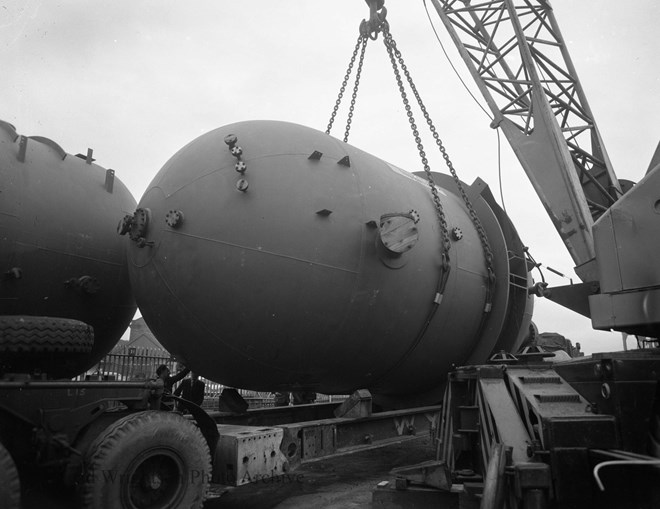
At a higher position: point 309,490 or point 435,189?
point 435,189

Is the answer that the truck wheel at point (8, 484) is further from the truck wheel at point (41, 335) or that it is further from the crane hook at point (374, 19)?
the crane hook at point (374, 19)

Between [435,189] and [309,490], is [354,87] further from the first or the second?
[309,490]

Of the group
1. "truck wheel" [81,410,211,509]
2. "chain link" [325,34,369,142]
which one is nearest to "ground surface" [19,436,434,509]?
"truck wheel" [81,410,211,509]

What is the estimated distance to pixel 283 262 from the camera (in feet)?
15.7

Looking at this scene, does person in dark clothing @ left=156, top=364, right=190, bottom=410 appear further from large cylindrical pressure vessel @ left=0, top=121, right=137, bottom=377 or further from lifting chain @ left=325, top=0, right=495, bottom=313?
Answer: lifting chain @ left=325, top=0, right=495, bottom=313

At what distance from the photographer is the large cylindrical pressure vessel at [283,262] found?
188 inches

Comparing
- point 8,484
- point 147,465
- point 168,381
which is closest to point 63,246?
point 168,381

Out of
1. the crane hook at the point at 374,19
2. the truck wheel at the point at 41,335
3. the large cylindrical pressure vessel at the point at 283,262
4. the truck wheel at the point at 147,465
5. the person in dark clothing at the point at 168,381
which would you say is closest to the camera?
the truck wheel at the point at 147,465

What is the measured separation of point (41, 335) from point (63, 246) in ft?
6.11

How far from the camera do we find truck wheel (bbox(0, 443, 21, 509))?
313 centimetres

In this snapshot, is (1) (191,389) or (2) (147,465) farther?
Result: (1) (191,389)

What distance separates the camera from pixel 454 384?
17.3 ft

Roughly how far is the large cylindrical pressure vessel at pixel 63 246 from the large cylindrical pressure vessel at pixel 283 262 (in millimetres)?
870

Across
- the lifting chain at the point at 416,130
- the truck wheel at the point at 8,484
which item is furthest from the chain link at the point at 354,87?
the truck wheel at the point at 8,484
